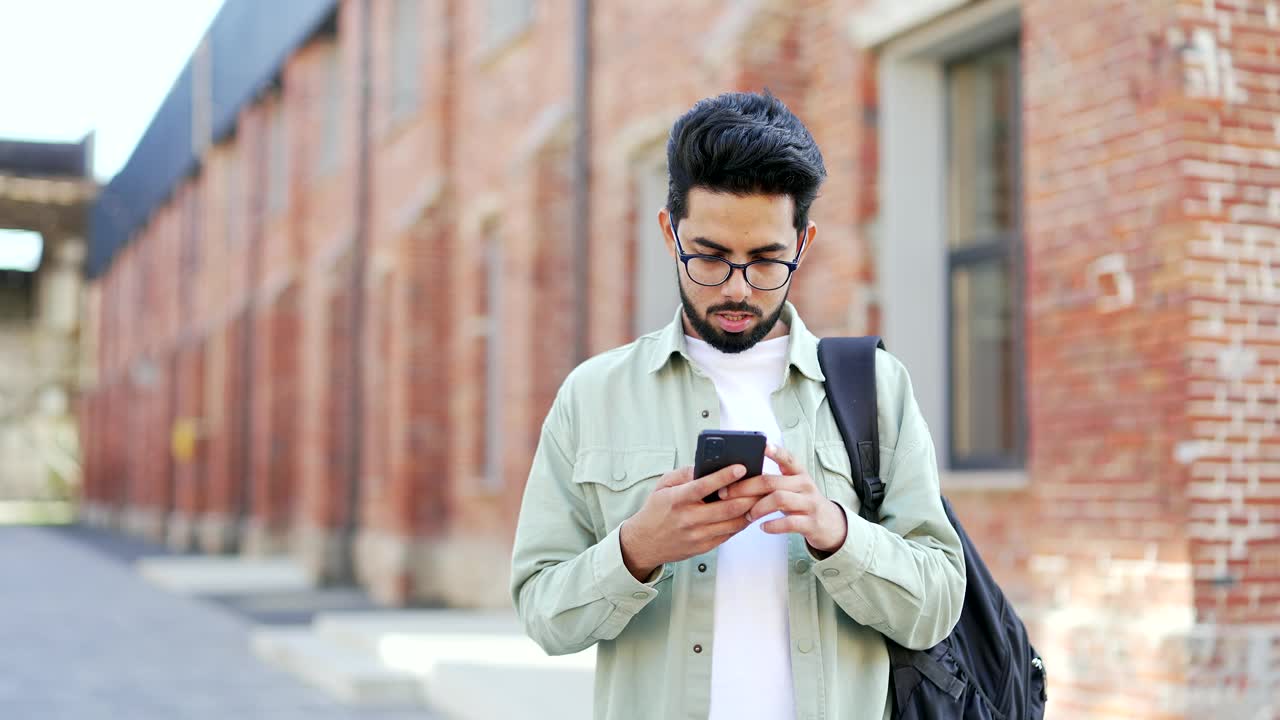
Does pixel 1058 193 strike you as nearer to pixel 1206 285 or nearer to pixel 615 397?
pixel 1206 285

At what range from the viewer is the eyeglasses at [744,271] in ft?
7.44

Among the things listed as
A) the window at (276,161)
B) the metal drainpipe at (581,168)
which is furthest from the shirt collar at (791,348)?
the window at (276,161)

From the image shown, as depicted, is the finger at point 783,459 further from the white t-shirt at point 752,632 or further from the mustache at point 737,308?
the mustache at point 737,308

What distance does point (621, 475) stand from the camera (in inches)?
92.8

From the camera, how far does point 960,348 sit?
866 centimetres

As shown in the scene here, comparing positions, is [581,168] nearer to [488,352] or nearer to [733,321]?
[488,352]

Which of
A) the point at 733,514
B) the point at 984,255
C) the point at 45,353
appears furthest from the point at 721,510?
the point at 45,353

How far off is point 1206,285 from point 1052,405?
103 cm

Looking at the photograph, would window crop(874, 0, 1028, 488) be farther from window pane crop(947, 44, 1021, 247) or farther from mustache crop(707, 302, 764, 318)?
mustache crop(707, 302, 764, 318)

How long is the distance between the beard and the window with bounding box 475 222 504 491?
537 inches

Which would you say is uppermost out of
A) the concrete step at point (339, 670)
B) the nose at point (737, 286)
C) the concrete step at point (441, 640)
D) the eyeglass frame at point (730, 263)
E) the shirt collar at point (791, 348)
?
the eyeglass frame at point (730, 263)

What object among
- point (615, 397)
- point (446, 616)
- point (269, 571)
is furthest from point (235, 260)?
point (615, 397)

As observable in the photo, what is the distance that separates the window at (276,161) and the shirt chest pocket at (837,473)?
25012 millimetres

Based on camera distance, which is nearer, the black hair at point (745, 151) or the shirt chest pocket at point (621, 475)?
the black hair at point (745, 151)
